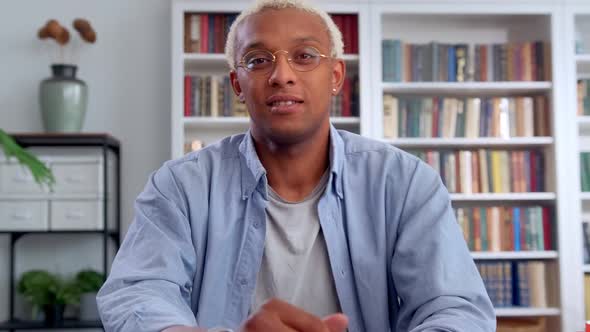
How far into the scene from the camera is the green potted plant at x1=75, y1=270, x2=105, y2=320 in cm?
355

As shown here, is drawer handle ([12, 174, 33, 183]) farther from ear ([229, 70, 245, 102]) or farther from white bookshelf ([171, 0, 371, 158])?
ear ([229, 70, 245, 102])

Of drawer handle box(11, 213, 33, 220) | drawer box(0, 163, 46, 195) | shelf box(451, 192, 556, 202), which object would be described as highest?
drawer box(0, 163, 46, 195)

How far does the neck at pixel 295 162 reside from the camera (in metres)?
1.45

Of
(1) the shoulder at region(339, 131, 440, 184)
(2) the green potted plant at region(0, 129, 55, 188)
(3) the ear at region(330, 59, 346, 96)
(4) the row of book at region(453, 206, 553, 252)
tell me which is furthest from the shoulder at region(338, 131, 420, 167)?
(4) the row of book at region(453, 206, 553, 252)

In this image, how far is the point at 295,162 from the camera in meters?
1.46

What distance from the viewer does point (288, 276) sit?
1321 mm

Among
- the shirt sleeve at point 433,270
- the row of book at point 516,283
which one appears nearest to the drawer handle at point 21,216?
the row of book at point 516,283

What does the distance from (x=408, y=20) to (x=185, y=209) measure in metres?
2.77

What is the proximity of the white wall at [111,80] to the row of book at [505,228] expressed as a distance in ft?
5.12

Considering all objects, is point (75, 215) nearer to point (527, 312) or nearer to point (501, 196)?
point (501, 196)

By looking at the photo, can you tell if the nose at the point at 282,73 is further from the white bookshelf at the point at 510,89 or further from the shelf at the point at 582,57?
the shelf at the point at 582,57

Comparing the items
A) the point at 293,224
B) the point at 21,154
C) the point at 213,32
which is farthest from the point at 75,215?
the point at 293,224

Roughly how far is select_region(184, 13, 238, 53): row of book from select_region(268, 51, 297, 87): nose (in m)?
2.37

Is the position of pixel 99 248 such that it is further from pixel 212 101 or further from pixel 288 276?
pixel 288 276
